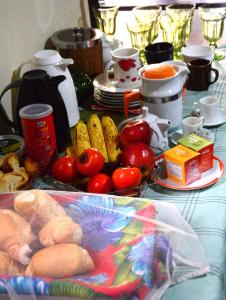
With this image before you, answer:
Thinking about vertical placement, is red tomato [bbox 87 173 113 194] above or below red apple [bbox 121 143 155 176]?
below

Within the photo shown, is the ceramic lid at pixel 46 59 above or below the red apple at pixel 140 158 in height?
above

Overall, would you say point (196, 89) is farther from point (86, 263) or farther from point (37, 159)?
point (86, 263)

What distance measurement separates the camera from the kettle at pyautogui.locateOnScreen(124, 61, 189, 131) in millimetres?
1225

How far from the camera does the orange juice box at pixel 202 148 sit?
1049 mm

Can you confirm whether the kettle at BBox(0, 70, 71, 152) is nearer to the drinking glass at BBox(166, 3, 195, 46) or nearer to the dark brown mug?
the dark brown mug

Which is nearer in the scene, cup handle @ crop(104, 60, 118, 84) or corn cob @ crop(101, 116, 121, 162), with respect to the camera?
corn cob @ crop(101, 116, 121, 162)

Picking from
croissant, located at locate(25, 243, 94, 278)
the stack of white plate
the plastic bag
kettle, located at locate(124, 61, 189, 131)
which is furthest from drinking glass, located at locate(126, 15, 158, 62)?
croissant, located at locate(25, 243, 94, 278)

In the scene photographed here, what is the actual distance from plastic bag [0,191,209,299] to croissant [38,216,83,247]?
13 mm

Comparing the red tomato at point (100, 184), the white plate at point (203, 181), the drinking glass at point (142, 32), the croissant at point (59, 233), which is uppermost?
the drinking glass at point (142, 32)

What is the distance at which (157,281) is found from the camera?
0.72 meters

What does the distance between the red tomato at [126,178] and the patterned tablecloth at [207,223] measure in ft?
0.18

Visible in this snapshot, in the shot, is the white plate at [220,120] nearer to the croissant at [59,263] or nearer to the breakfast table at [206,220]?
the breakfast table at [206,220]

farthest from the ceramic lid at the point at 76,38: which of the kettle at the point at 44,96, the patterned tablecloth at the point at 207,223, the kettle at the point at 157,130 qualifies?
the patterned tablecloth at the point at 207,223

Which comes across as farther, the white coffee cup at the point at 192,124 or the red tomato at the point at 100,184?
the white coffee cup at the point at 192,124
